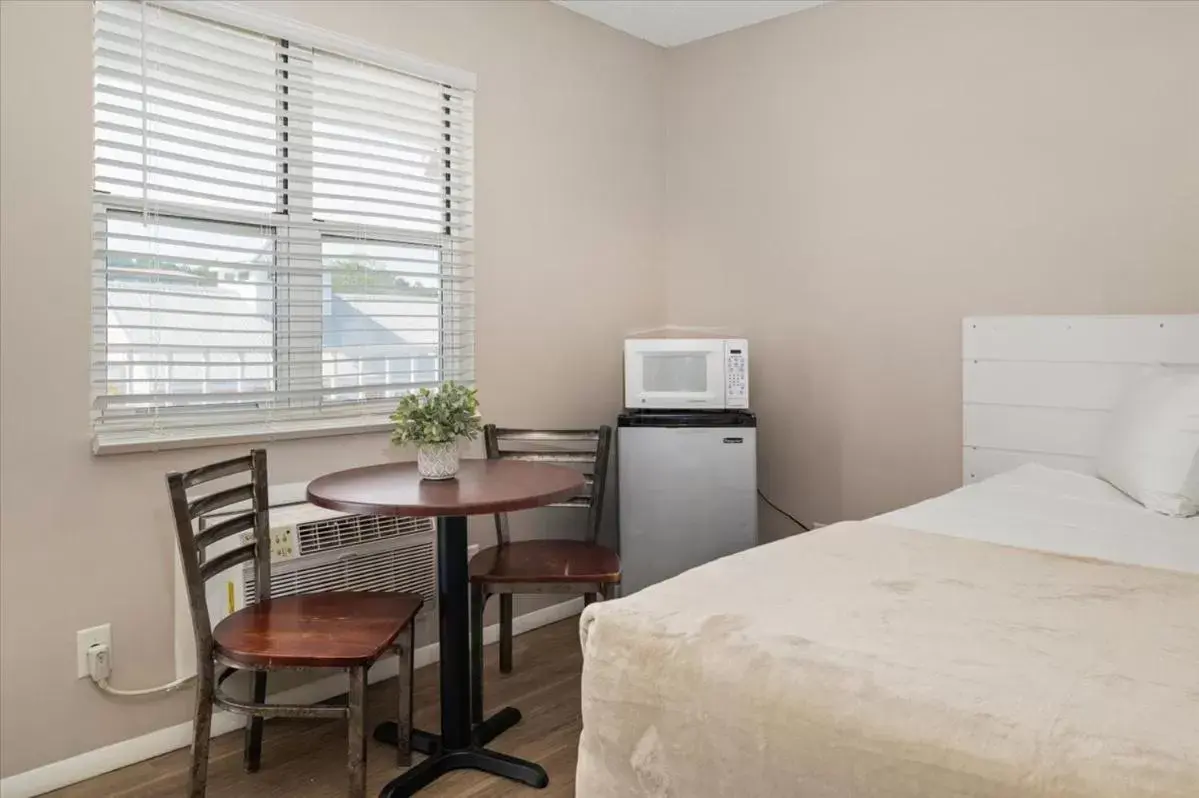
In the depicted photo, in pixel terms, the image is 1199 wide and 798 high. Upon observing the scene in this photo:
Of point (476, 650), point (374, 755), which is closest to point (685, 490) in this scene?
point (476, 650)

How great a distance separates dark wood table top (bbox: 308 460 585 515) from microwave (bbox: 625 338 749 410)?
863 millimetres

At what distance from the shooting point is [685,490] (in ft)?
11.1

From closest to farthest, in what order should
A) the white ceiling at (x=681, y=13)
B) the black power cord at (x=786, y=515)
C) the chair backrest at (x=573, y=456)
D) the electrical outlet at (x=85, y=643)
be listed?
the electrical outlet at (x=85, y=643) < the chair backrest at (x=573, y=456) < the white ceiling at (x=681, y=13) < the black power cord at (x=786, y=515)

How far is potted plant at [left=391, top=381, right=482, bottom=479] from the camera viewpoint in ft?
7.96

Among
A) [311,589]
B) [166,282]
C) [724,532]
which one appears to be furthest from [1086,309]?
[166,282]

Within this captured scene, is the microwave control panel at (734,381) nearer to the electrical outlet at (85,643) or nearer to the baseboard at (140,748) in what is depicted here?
the baseboard at (140,748)

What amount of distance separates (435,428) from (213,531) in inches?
24.4

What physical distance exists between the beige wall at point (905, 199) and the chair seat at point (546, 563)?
→ 1.24 meters

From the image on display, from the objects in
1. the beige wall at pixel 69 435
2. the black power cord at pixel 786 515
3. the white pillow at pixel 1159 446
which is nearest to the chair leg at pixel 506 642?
the beige wall at pixel 69 435

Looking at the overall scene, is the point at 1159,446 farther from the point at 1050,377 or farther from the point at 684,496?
the point at 684,496

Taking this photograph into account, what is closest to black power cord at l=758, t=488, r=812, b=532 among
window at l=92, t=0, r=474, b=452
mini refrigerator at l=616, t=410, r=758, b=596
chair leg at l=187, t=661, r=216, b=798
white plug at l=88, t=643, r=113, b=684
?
mini refrigerator at l=616, t=410, r=758, b=596

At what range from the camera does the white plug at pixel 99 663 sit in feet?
7.54

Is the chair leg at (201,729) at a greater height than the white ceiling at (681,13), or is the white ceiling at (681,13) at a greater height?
the white ceiling at (681,13)

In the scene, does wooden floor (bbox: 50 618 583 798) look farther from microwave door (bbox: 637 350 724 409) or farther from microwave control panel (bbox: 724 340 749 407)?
microwave control panel (bbox: 724 340 749 407)
